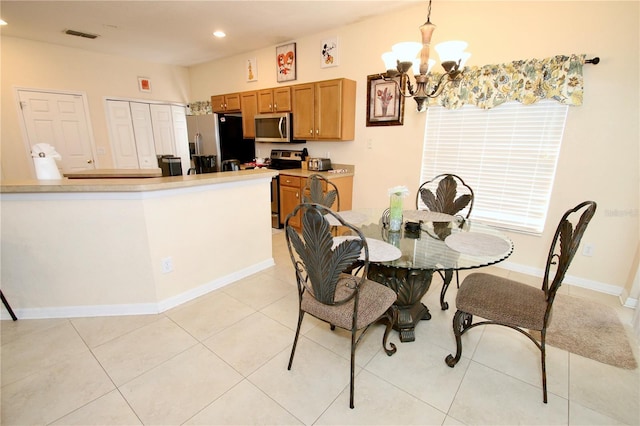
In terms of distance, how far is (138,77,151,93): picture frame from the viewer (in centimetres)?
518

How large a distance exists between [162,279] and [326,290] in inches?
58.0

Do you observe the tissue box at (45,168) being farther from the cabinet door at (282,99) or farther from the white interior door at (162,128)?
the white interior door at (162,128)

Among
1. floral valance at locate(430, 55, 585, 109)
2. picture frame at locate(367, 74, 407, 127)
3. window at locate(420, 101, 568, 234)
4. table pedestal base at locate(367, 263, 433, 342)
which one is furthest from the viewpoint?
picture frame at locate(367, 74, 407, 127)

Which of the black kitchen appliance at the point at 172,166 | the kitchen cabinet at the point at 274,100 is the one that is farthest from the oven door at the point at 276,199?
the black kitchen appliance at the point at 172,166

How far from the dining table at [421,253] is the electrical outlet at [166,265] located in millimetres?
1429

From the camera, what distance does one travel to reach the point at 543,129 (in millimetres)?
2600

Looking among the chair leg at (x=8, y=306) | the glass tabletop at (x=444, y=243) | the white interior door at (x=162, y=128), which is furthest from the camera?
the white interior door at (x=162, y=128)

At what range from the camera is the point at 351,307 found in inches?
57.7

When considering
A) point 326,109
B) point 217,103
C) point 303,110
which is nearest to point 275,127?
point 303,110

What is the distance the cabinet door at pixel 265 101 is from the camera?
4.29m

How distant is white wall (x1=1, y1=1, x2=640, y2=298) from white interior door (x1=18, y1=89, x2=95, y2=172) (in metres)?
0.15

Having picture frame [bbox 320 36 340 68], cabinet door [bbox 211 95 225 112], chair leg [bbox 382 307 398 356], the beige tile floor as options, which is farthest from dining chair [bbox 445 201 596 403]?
cabinet door [bbox 211 95 225 112]

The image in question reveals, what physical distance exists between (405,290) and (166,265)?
5.85 ft

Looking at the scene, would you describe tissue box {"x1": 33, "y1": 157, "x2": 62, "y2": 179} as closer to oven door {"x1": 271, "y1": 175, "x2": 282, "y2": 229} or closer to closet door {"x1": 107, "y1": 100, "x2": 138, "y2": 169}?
oven door {"x1": 271, "y1": 175, "x2": 282, "y2": 229}
